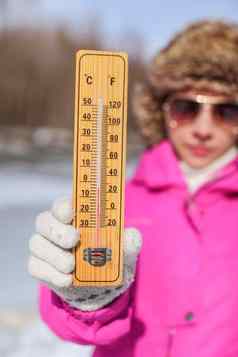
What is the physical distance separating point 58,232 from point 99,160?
153 millimetres

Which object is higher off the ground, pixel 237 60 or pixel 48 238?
pixel 237 60

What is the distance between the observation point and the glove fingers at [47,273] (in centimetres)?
135

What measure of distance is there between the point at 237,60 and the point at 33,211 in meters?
6.38

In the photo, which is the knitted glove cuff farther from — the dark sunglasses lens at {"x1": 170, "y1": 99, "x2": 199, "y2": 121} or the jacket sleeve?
the dark sunglasses lens at {"x1": 170, "y1": 99, "x2": 199, "y2": 121}

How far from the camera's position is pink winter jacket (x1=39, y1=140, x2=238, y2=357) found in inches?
70.7

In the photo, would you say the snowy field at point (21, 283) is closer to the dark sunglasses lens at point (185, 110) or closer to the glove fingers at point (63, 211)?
the dark sunglasses lens at point (185, 110)

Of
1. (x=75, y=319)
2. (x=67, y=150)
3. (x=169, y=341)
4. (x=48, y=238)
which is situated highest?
(x=48, y=238)

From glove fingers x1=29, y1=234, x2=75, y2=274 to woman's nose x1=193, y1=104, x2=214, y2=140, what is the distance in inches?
29.4

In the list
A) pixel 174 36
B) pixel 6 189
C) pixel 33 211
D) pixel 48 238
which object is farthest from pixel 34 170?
pixel 48 238

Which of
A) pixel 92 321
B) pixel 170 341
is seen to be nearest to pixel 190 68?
pixel 170 341

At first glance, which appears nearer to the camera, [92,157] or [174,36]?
[92,157]

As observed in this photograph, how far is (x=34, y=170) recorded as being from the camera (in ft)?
47.4

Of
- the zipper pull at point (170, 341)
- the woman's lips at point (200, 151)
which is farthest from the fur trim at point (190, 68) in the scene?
the zipper pull at point (170, 341)

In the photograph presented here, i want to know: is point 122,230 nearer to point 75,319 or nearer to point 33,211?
point 75,319
